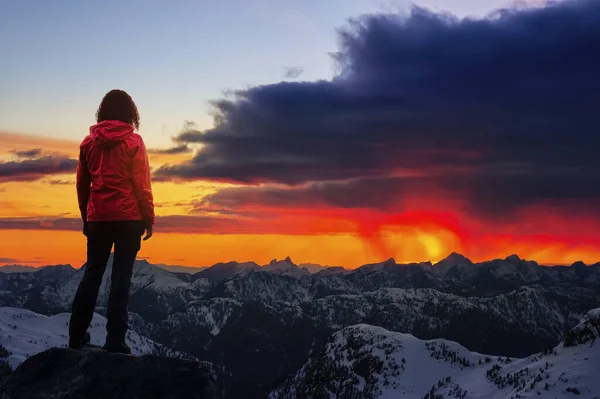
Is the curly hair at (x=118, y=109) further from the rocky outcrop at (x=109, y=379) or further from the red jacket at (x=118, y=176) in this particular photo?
the rocky outcrop at (x=109, y=379)

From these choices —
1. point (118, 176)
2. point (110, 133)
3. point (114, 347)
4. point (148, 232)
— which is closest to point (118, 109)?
point (110, 133)

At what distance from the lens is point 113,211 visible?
12.6 m

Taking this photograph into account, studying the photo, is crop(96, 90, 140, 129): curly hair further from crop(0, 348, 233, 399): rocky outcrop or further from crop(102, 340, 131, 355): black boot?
crop(0, 348, 233, 399): rocky outcrop

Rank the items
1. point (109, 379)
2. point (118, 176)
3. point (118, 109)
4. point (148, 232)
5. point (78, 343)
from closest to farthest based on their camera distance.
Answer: point (109, 379)
point (118, 176)
point (148, 232)
point (78, 343)
point (118, 109)

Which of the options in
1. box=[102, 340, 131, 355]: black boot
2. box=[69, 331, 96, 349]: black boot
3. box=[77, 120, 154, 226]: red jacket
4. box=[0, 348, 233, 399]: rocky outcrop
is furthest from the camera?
box=[69, 331, 96, 349]: black boot

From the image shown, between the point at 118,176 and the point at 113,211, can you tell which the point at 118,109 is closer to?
the point at 118,176

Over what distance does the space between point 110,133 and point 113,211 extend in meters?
1.68

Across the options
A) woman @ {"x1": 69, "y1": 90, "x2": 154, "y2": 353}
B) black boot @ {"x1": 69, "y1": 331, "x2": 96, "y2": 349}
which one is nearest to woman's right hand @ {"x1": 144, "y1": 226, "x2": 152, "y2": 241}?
woman @ {"x1": 69, "y1": 90, "x2": 154, "y2": 353}

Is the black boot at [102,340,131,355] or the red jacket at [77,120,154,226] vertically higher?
the red jacket at [77,120,154,226]

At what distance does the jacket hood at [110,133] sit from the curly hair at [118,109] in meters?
0.69

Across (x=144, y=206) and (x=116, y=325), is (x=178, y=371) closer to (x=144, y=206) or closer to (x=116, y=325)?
(x=116, y=325)

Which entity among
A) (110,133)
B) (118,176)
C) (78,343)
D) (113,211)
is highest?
(110,133)

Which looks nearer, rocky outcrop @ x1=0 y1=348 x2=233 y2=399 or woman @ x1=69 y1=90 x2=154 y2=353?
rocky outcrop @ x1=0 y1=348 x2=233 y2=399

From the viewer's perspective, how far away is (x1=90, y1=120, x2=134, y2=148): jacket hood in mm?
12562
